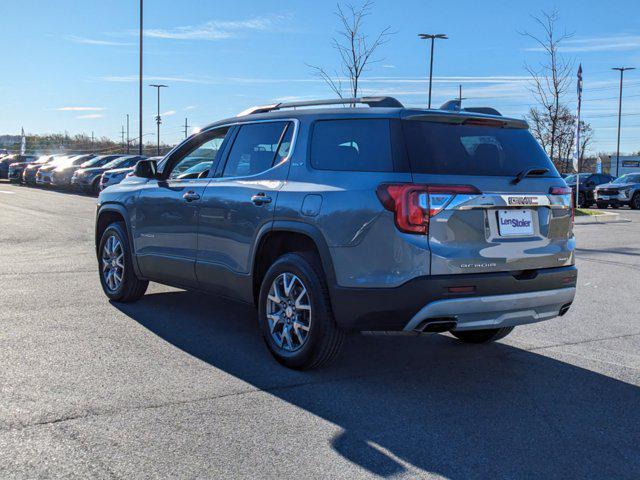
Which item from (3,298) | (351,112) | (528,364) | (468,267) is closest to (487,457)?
(468,267)

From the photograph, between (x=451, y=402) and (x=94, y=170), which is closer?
(x=451, y=402)

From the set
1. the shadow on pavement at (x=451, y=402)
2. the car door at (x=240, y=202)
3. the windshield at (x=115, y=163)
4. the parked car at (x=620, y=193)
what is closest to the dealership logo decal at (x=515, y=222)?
the shadow on pavement at (x=451, y=402)

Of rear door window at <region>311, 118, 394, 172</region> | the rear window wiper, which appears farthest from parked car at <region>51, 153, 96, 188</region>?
the rear window wiper

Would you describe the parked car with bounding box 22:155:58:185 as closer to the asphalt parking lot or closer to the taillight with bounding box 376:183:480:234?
the asphalt parking lot

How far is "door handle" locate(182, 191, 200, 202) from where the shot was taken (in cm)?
632

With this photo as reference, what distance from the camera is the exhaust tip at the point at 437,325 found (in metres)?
4.65

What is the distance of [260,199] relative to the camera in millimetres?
5559

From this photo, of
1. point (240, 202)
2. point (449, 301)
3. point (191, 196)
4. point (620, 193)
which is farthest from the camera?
point (620, 193)

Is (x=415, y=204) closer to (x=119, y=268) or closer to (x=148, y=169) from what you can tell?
(x=148, y=169)

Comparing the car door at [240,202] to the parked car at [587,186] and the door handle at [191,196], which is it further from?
the parked car at [587,186]

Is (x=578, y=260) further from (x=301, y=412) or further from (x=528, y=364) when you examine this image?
(x=301, y=412)

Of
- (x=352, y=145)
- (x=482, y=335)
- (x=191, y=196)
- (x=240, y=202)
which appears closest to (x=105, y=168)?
(x=191, y=196)

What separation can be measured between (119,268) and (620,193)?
96.4ft

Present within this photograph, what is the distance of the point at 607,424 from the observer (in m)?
4.32
